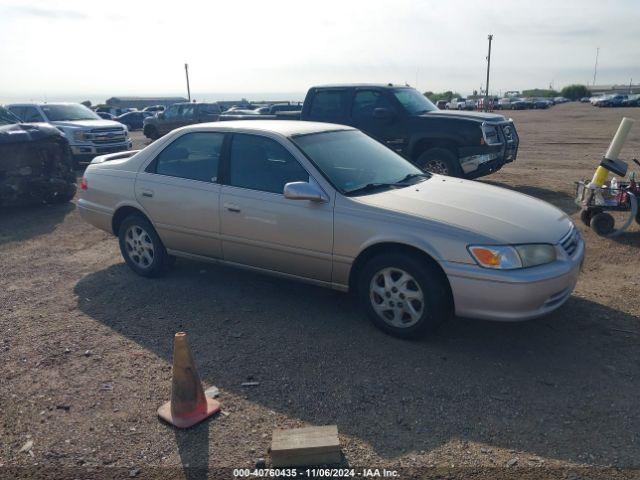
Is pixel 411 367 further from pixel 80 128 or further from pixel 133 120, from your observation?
pixel 133 120

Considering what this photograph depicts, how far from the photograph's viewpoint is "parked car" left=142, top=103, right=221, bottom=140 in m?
23.1

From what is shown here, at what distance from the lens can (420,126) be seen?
1000 centimetres

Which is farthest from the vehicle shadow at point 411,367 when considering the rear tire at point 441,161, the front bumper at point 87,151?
the front bumper at point 87,151

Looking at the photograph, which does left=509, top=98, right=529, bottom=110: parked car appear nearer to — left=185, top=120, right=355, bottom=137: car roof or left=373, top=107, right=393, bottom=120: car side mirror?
left=373, top=107, right=393, bottom=120: car side mirror

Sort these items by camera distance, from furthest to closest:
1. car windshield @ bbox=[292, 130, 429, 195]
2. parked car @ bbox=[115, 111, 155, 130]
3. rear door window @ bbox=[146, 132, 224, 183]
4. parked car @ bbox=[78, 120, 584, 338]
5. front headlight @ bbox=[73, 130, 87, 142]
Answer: parked car @ bbox=[115, 111, 155, 130], front headlight @ bbox=[73, 130, 87, 142], rear door window @ bbox=[146, 132, 224, 183], car windshield @ bbox=[292, 130, 429, 195], parked car @ bbox=[78, 120, 584, 338]

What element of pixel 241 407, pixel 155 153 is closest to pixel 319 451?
pixel 241 407

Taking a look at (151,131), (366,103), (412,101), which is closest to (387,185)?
(366,103)

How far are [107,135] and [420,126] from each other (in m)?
8.93

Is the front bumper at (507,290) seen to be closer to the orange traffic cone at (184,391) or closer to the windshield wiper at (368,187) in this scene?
the windshield wiper at (368,187)

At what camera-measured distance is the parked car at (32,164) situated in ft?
29.5

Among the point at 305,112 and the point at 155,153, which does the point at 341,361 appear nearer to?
the point at 155,153

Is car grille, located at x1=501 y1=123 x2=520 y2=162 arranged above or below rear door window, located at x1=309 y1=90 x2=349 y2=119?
below

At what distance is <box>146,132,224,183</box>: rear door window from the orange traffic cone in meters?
2.17

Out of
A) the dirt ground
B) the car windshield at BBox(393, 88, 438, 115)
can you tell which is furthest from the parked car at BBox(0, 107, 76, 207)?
the car windshield at BBox(393, 88, 438, 115)
